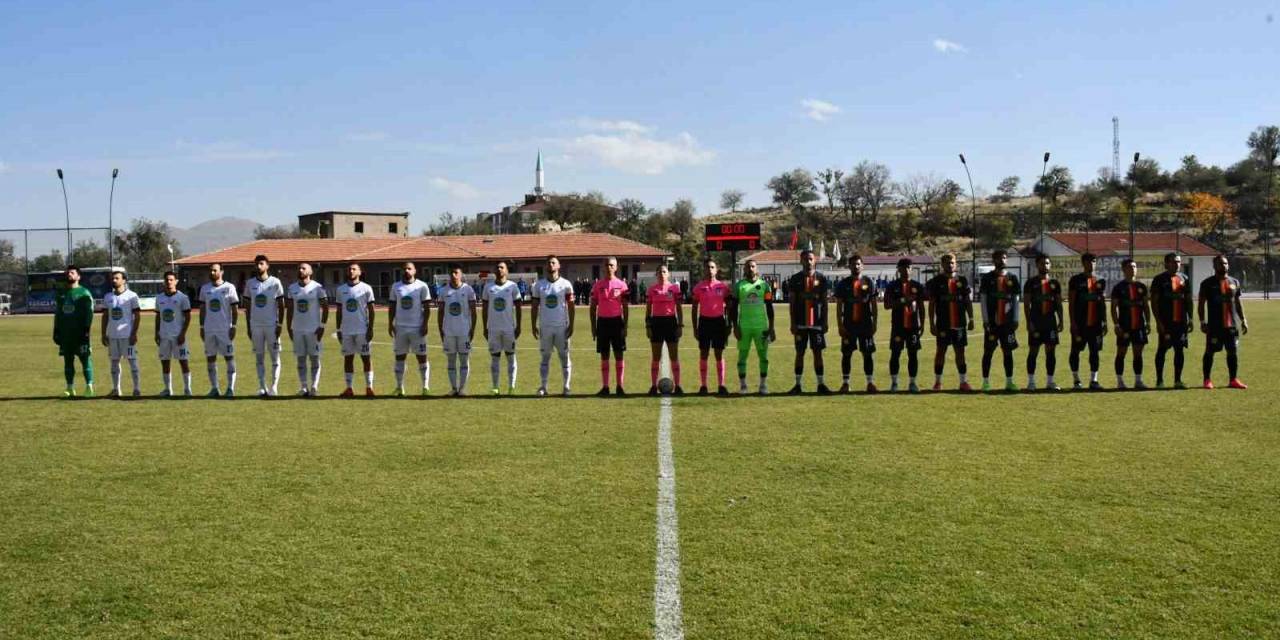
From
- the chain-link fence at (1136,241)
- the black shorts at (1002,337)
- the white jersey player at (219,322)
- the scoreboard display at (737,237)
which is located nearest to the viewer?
the black shorts at (1002,337)

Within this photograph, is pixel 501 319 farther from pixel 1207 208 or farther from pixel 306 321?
pixel 1207 208

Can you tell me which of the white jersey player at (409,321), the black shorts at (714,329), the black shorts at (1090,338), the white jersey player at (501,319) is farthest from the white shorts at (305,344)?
the black shorts at (1090,338)

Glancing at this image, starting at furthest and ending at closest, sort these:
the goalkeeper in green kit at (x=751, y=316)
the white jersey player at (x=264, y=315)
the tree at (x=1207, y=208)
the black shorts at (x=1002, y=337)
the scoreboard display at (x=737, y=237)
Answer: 1. the tree at (x=1207, y=208)
2. the scoreboard display at (x=737, y=237)
3. the white jersey player at (x=264, y=315)
4. the goalkeeper in green kit at (x=751, y=316)
5. the black shorts at (x=1002, y=337)

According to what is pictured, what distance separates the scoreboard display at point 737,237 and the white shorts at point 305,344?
11.8 metres

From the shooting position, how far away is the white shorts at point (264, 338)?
13359 mm

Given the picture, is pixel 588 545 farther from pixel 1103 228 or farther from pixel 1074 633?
pixel 1103 228

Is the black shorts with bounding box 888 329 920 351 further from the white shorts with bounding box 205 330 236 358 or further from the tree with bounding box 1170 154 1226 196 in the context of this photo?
the tree with bounding box 1170 154 1226 196

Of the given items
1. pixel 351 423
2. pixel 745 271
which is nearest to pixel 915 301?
pixel 745 271

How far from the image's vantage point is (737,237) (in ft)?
76.9

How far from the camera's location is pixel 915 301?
42.3 feet

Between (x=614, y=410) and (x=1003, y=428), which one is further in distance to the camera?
(x=614, y=410)

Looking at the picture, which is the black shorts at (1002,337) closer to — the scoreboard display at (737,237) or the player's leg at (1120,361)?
the player's leg at (1120,361)

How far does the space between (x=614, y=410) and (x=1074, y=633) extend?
298 inches

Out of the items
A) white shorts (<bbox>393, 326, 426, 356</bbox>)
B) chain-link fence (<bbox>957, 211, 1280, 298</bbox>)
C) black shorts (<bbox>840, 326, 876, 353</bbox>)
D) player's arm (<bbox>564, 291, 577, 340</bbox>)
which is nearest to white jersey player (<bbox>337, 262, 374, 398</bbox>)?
white shorts (<bbox>393, 326, 426, 356</bbox>)
